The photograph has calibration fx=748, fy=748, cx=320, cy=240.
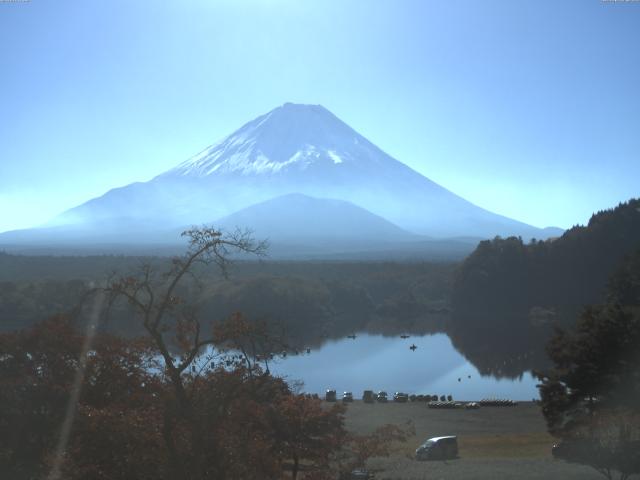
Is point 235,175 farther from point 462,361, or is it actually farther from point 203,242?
point 203,242

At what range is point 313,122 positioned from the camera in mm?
187125

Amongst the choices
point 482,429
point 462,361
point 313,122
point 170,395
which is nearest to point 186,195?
point 313,122

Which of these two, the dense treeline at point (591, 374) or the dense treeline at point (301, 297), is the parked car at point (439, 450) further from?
the dense treeline at point (301, 297)

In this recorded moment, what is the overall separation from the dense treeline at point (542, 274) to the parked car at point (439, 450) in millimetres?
36438

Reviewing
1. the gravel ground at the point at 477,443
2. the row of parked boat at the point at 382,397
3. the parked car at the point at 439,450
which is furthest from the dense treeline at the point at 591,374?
the row of parked boat at the point at 382,397

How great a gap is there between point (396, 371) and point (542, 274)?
2946 cm

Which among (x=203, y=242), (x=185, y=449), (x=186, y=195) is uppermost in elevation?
(x=186, y=195)

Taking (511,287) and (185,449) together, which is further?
(511,287)

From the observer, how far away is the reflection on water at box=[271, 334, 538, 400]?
94.7 feet

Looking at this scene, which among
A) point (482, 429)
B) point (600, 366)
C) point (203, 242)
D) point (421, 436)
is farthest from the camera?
point (482, 429)

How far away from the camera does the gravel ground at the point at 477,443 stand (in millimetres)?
12789

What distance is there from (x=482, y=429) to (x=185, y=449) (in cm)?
1557

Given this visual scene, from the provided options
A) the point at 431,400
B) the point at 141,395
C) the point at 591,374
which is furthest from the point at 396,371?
the point at 141,395

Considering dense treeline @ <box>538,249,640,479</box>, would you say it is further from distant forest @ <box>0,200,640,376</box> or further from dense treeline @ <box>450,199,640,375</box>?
dense treeline @ <box>450,199,640,375</box>
